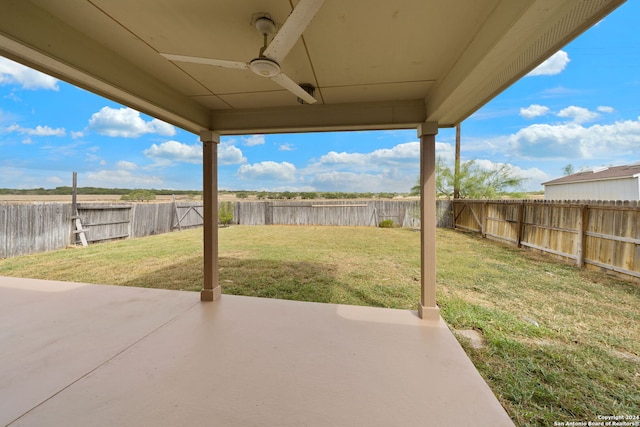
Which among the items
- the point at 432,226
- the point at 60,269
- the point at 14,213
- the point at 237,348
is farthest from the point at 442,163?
the point at 14,213

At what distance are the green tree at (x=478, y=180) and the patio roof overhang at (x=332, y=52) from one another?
901cm

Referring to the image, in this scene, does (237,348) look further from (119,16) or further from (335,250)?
(335,250)

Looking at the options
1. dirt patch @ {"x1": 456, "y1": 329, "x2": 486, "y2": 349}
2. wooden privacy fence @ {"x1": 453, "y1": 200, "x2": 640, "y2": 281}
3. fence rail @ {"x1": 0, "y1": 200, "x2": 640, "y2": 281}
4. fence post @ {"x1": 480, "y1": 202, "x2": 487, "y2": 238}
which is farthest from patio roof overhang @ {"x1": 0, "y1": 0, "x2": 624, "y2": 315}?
fence post @ {"x1": 480, "y1": 202, "x2": 487, "y2": 238}

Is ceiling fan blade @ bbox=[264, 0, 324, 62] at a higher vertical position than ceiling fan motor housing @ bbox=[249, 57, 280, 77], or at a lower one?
higher

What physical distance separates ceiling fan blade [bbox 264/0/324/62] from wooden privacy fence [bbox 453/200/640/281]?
539 centimetres

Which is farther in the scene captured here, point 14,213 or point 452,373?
point 14,213

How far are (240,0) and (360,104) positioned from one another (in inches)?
65.8

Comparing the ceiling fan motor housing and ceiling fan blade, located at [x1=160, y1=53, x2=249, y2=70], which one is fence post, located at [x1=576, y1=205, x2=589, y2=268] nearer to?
the ceiling fan motor housing

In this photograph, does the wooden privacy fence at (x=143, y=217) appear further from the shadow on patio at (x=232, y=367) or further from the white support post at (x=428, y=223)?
the white support post at (x=428, y=223)

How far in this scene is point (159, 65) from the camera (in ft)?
6.66

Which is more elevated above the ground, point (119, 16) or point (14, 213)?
point (119, 16)

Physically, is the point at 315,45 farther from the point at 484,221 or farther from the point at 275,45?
the point at 484,221

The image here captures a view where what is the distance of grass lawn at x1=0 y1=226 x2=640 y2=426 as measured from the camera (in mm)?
1896

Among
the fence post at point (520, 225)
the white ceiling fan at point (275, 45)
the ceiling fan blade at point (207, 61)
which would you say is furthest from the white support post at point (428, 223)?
the fence post at point (520, 225)
